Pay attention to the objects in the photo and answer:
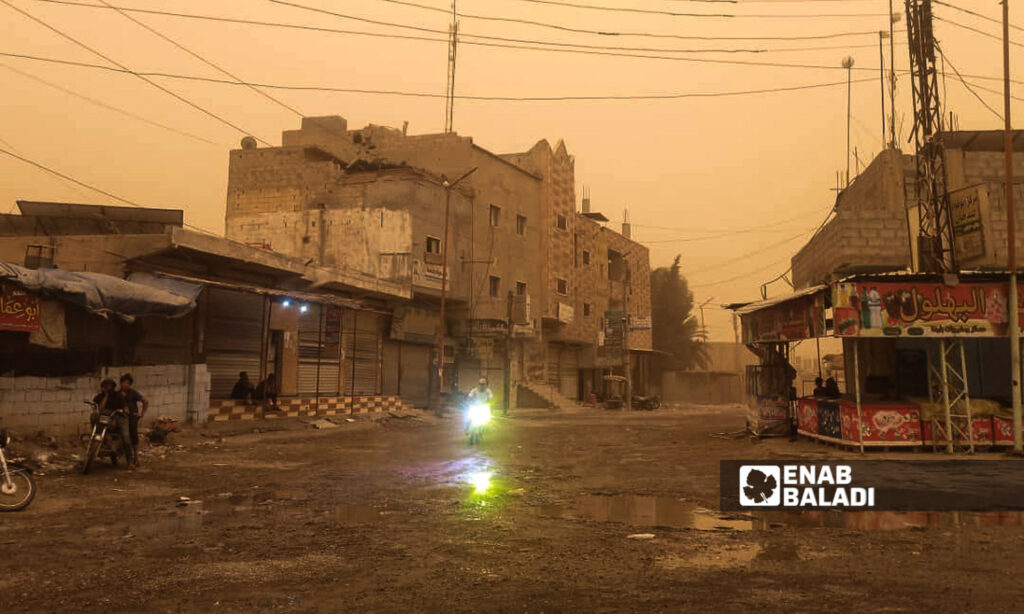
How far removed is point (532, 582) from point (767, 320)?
1512 cm

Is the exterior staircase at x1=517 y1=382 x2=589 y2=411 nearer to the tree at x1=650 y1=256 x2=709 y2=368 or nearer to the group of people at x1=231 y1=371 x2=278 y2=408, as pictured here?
the group of people at x1=231 y1=371 x2=278 y2=408

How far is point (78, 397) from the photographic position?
47.0 ft

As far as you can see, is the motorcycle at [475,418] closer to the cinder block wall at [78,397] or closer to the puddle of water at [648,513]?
the cinder block wall at [78,397]

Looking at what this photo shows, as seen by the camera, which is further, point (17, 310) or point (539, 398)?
point (539, 398)

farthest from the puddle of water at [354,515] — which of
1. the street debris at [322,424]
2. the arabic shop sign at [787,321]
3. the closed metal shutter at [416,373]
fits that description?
the closed metal shutter at [416,373]

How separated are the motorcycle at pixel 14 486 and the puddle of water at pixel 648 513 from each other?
6.26 metres

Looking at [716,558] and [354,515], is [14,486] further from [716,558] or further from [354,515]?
[716,558]

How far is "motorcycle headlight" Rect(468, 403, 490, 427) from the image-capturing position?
55.5 feet

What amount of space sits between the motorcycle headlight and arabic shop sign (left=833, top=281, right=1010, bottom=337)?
8407 millimetres

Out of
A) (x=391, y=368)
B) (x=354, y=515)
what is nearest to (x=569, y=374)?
(x=391, y=368)

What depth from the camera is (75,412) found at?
14.2 meters

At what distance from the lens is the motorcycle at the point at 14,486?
316 inches

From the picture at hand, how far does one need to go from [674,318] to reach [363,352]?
159 ft

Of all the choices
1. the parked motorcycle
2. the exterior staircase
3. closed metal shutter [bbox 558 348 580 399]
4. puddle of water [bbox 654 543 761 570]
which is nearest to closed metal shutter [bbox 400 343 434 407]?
the exterior staircase
